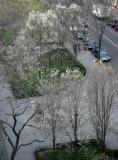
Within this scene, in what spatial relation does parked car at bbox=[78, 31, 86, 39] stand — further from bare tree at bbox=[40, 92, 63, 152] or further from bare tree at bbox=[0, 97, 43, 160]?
bare tree at bbox=[40, 92, 63, 152]

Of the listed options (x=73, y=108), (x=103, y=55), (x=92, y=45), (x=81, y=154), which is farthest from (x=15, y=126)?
(x=92, y=45)

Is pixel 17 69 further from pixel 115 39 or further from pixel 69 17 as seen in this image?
pixel 115 39

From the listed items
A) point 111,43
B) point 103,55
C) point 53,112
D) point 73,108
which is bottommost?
point 103,55

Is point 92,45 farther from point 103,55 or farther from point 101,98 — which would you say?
point 101,98

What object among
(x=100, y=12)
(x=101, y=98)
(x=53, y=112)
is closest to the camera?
(x=53, y=112)

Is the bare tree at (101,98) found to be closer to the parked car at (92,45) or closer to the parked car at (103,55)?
the parked car at (103,55)

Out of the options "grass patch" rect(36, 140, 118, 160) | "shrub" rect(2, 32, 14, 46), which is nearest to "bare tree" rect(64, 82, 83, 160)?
"grass patch" rect(36, 140, 118, 160)
